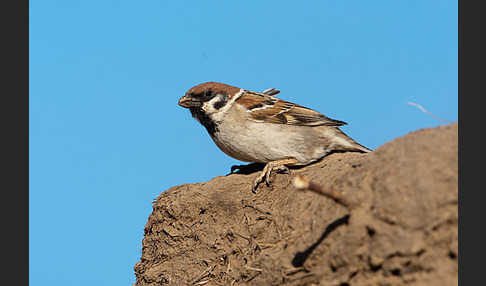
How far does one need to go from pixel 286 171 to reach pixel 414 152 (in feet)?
8.56

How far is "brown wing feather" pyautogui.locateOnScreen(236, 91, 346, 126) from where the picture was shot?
786 centimetres

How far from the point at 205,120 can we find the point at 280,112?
109cm

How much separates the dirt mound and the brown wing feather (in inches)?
38.9

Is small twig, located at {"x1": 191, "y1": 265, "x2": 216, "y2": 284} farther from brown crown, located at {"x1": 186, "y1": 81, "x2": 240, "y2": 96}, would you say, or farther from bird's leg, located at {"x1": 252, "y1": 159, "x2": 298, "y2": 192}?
brown crown, located at {"x1": 186, "y1": 81, "x2": 240, "y2": 96}

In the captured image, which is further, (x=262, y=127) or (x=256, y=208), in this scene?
(x=262, y=127)

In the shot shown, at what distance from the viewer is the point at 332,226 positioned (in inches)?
196

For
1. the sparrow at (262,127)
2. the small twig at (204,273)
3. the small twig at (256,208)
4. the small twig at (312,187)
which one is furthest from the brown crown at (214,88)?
the small twig at (312,187)

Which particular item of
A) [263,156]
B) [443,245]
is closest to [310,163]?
[263,156]

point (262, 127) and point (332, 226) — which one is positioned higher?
point (262, 127)

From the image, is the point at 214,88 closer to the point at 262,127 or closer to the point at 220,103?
the point at 220,103

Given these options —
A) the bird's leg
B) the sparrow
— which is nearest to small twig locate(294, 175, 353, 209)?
the bird's leg

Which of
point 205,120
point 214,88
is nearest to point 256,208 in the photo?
point 205,120

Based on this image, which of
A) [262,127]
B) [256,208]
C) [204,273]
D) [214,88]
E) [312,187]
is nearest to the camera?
[312,187]

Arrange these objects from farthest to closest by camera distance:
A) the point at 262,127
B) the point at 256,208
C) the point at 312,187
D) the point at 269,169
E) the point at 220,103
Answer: the point at 220,103 < the point at 262,127 < the point at 269,169 < the point at 256,208 < the point at 312,187
